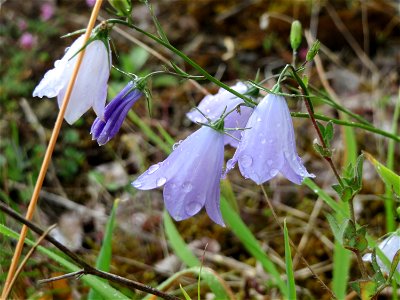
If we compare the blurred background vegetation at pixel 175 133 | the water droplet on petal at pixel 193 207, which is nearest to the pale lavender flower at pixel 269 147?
the water droplet on petal at pixel 193 207

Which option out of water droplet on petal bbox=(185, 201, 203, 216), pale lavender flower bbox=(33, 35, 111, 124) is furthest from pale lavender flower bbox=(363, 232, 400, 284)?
pale lavender flower bbox=(33, 35, 111, 124)

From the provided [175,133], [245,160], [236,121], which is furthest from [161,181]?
[175,133]

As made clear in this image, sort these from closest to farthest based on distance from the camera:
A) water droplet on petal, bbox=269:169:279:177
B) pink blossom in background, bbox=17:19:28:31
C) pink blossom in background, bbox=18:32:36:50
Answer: water droplet on petal, bbox=269:169:279:177
pink blossom in background, bbox=18:32:36:50
pink blossom in background, bbox=17:19:28:31

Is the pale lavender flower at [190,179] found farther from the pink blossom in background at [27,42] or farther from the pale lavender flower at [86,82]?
the pink blossom in background at [27,42]

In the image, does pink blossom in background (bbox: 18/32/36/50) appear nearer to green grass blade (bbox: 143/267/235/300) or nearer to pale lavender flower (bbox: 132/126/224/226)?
green grass blade (bbox: 143/267/235/300)

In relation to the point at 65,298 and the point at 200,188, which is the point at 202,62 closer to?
the point at 65,298
